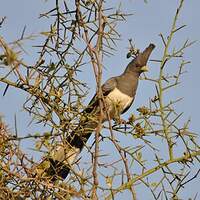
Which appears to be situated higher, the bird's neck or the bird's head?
the bird's neck

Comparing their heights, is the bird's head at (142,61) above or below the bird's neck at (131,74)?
below

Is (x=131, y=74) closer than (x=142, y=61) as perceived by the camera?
No

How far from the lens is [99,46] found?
5.43 feet

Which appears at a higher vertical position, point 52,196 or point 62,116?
point 62,116

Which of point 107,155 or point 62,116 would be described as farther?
point 62,116

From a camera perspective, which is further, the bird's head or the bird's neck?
the bird's neck

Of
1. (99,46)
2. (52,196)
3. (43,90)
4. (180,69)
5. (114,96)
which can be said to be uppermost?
(114,96)

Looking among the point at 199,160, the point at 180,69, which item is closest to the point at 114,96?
the point at 180,69

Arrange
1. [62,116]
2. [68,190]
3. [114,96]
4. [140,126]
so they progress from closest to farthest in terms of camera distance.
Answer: [68,190]
[62,116]
[140,126]
[114,96]

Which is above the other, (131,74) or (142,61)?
(131,74)

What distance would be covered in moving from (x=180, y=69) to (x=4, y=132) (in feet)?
2.20

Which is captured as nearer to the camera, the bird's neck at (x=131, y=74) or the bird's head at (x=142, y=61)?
the bird's head at (x=142, y=61)

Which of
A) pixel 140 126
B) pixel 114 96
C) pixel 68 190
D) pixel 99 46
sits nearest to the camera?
pixel 68 190

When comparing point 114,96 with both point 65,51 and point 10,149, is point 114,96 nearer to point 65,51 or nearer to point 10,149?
point 65,51
